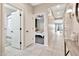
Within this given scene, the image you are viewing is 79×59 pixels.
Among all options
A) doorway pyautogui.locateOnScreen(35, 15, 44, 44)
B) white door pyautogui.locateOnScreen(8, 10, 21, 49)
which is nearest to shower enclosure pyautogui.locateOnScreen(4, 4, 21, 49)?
white door pyautogui.locateOnScreen(8, 10, 21, 49)

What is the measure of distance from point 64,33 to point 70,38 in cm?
10

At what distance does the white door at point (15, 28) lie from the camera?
1.26 m

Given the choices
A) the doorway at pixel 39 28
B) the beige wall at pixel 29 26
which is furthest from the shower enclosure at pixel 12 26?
the doorway at pixel 39 28

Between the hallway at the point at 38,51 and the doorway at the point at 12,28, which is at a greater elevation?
the doorway at the point at 12,28

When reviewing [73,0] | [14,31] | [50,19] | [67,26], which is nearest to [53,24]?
[50,19]

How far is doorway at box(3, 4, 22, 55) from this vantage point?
1217 millimetres

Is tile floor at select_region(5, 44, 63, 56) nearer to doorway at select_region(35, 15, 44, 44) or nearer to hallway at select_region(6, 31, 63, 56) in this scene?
hallway at select_region(6, 31, 63, 56)

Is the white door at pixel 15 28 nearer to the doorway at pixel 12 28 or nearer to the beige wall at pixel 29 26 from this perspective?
the doorway at pixel 12 28

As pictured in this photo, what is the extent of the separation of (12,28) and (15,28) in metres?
0.05

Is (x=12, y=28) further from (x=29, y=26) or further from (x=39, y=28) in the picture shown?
(x=39, y=28)

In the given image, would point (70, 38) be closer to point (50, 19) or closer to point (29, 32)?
point (50, 19)

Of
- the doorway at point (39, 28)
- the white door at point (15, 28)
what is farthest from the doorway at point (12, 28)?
the doorway at point (39, 28)

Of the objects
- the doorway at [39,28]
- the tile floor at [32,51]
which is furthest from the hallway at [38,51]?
the doorway at [39,28]

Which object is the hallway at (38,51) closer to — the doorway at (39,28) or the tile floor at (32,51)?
the tile floor at (32,51)
